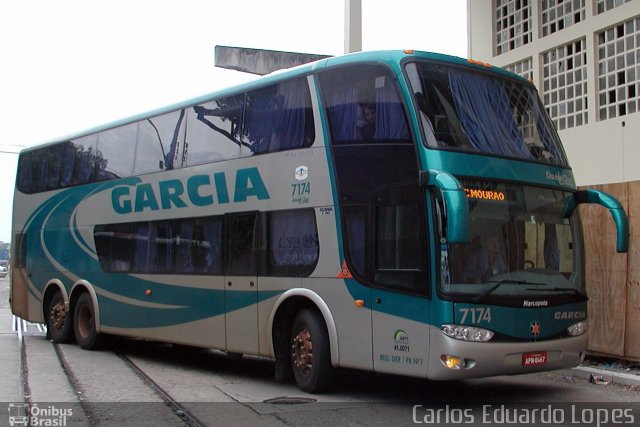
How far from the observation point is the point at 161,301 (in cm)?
1191

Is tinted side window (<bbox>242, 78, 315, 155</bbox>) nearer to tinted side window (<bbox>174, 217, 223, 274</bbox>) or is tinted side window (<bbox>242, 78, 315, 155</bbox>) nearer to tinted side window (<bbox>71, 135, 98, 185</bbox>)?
tinted side window (<bbox>174, 217, 223, 274</bbox>)

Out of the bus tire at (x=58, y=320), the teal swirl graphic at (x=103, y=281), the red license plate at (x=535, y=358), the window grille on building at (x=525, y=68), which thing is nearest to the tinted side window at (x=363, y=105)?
the teal swirl graphic at (x=103, y=281)

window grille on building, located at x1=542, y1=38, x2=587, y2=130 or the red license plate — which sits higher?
window grille on building, located at x1=542, y1=38, x2=587, y2=130

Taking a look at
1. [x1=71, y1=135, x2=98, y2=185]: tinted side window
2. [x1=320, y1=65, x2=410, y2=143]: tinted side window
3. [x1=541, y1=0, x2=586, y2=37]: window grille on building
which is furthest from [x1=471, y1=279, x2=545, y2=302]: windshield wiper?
[x1=541, y1=0, x2=586, y2=37]: window grille on building

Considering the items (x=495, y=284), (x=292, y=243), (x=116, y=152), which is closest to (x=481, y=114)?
(x=495, y=284)

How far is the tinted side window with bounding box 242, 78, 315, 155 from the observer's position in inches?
372

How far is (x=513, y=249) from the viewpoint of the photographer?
791 centimetres

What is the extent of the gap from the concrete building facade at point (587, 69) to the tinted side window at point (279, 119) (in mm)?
12407

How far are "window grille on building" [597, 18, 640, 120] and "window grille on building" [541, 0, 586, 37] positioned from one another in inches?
44.4

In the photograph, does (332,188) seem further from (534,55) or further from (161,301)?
(534,55)

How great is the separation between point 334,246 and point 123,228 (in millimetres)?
5559

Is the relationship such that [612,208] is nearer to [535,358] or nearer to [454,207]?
[535,358]

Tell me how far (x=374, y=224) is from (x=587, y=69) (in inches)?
586

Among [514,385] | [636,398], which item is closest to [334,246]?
[514,385]
